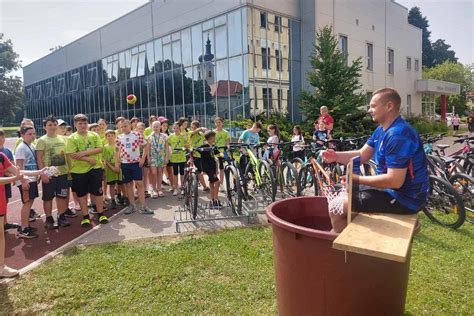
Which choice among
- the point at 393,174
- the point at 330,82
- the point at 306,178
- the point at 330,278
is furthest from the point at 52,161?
the point at 330,82

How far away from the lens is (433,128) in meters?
28.8

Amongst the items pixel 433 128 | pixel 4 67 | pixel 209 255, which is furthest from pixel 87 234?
pixel 4 67

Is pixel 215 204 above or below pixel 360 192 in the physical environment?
below

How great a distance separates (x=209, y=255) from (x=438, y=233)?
325cm

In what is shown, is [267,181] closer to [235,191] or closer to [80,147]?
[235,191]

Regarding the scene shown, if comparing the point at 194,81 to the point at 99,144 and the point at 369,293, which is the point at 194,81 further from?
the point at 369,293

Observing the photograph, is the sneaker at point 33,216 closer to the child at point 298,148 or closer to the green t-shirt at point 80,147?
the green t-shirt at point 80,147

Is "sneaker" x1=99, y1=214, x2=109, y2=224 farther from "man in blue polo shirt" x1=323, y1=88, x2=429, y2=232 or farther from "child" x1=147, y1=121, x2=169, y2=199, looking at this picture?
"man in blue polo shirt" x1=323, y1=88, x2=429, y2=232

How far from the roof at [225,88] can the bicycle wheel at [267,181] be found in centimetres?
1174

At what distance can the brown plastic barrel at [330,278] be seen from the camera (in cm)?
229

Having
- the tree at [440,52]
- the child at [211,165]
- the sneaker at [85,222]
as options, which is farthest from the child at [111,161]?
the tree at [440,52]

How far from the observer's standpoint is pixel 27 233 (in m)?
6.02

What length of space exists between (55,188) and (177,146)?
3.32 m

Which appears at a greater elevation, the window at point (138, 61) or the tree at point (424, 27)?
the tree at point (424, 27)
